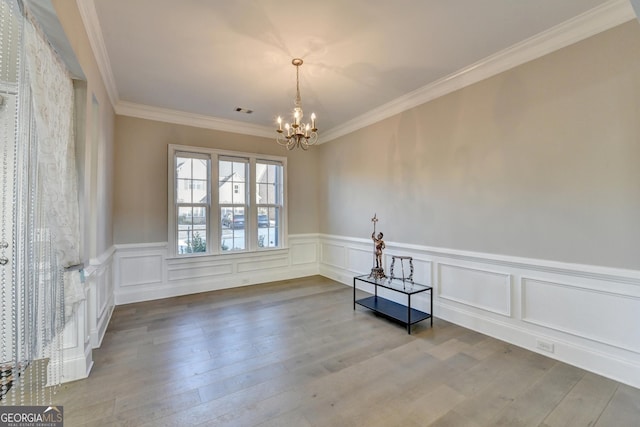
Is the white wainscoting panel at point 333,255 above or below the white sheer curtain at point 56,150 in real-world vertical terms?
below

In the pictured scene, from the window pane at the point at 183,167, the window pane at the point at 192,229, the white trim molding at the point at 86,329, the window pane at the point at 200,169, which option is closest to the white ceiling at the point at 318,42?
the window pane at the point at 183,167

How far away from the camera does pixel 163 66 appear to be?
10.1 feet

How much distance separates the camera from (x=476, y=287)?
319cm

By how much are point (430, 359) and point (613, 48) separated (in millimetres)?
3081

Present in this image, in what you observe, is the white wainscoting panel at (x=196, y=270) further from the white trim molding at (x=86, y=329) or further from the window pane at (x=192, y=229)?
the white trim molding at (x=86, y=329)

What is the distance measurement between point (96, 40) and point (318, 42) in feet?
6.77

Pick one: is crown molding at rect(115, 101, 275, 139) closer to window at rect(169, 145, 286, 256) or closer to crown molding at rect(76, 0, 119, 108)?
window at rect(169, 145, 286, 256)

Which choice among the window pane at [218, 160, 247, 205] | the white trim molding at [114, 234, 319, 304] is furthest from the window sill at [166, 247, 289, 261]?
the window pane at [218, 160, 247, 205]

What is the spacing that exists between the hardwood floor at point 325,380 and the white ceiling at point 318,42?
294 cm

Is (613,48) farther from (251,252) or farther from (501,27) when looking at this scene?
(251,252)

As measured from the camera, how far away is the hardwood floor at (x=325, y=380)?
1.87 metres

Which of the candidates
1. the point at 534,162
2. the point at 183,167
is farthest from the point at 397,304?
the point at 183,167

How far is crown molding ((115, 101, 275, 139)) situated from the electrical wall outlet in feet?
16.2

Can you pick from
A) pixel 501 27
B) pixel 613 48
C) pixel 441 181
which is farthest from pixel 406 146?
pixel 613 48
